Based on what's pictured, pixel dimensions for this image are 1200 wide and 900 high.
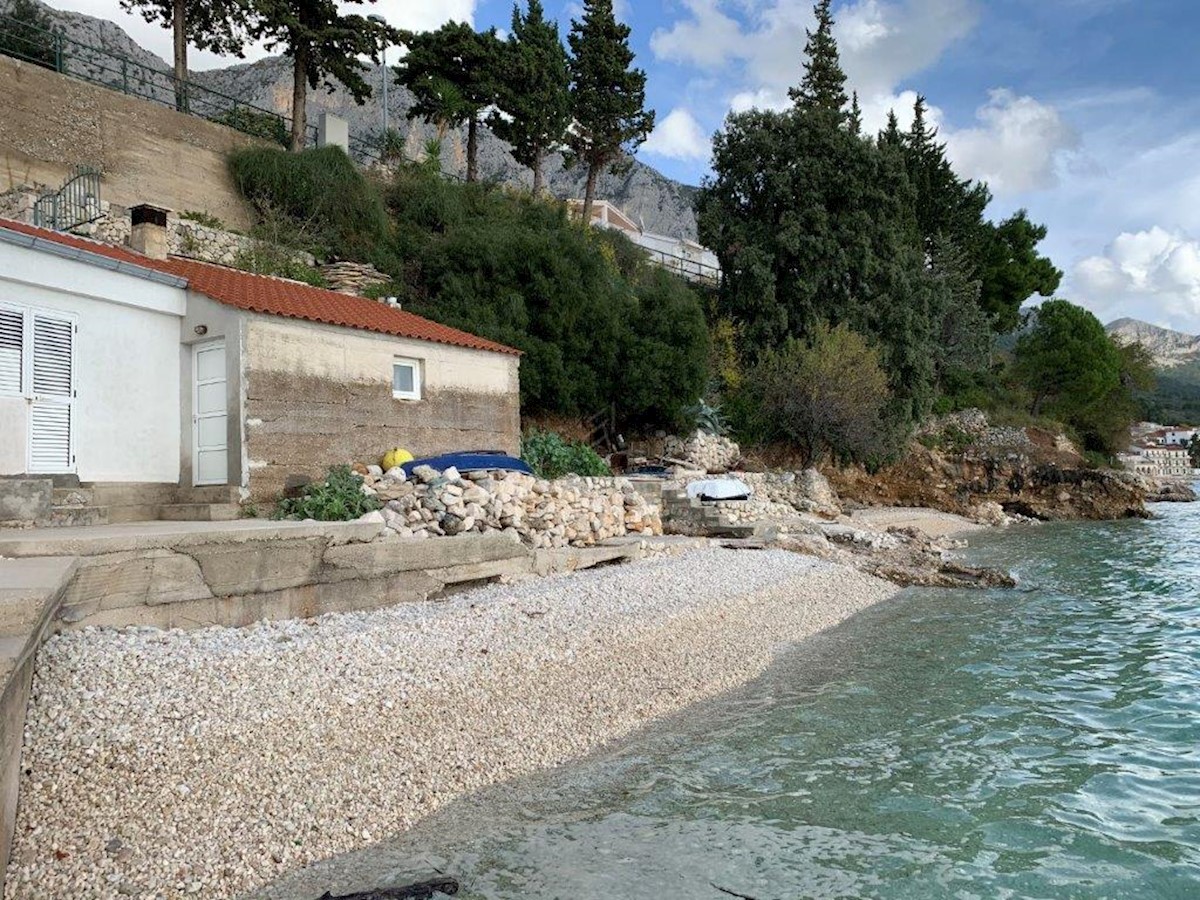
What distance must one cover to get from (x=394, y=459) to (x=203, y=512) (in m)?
3.19

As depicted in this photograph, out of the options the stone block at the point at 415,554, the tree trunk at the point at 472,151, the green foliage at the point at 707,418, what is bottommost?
the stone block at the point at 415,554

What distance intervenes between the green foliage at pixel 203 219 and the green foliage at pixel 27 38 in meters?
4.74

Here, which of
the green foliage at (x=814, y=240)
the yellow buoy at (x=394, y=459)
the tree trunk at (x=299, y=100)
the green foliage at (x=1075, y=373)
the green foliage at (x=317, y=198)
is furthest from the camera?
the green foliage at (x=1075, y=373)

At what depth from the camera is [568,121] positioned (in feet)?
120

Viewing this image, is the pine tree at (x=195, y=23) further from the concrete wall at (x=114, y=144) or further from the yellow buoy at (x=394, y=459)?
the yellow buoy at (x=394, y=459)

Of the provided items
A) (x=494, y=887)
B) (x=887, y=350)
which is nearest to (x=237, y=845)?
(x=494, y=887)

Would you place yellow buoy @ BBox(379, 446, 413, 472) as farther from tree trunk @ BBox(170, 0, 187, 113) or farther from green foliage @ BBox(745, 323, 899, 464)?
green foliage @ BBox(745, 323, 899, 464)

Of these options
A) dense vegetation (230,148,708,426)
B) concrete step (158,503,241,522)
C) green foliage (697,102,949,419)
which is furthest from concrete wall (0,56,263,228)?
green foliage (697,102,949,419)

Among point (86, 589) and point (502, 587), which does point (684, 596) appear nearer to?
point (502, 587)

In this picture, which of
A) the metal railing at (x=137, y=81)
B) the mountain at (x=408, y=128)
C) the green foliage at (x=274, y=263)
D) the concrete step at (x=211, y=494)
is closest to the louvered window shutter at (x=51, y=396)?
the concrete step at (x=211, y=494)

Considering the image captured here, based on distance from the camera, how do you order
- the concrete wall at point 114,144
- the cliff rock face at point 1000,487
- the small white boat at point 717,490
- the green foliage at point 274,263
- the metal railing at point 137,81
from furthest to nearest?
the cliff rock face at point 1000,487
the metal railing at point 137,81
the green foliage at point 274,263
the small white boat at point 717,490
the concrete wall at point 114,144

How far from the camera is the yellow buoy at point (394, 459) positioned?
1310 cm

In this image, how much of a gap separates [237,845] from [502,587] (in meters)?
6.80

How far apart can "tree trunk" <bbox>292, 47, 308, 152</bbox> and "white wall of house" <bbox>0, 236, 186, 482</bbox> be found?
1767 cm
